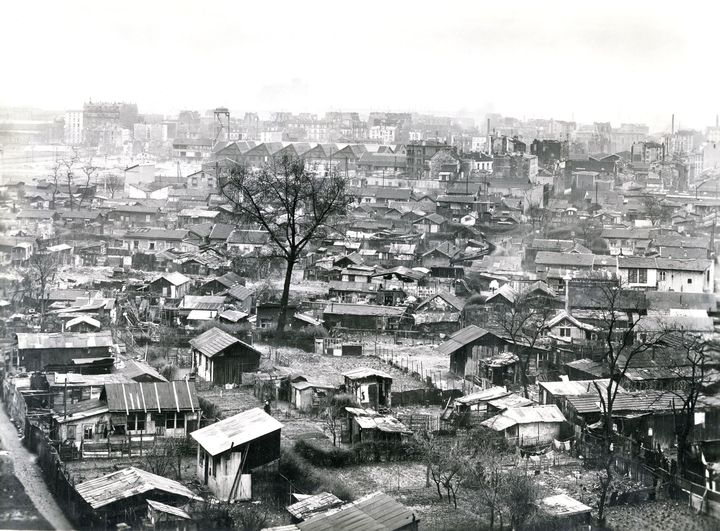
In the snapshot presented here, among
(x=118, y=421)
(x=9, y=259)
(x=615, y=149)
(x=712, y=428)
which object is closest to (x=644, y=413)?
(x=712, y=428)

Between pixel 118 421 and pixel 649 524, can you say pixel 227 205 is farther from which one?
pixel 649 524

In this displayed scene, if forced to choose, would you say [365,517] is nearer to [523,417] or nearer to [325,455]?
[325,455]

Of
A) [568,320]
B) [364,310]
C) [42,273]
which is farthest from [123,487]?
[42,273]

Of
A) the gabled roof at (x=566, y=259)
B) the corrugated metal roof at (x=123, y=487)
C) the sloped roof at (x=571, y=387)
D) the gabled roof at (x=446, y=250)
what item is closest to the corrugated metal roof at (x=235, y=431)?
the corrugated metal roof at (x=123, y=487)

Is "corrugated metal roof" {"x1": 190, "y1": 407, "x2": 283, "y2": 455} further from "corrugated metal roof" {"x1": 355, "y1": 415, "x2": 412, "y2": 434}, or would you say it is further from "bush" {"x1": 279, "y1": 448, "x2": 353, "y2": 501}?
"corrugated metal roof" {"x1": 355, "y1": 415, "x2": 412, "y2": 434}

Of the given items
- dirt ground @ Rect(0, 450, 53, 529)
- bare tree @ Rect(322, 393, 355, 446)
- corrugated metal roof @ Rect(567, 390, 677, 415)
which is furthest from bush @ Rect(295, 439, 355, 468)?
corrugated metal roof @ Rect(567, 390, 677, 415)
